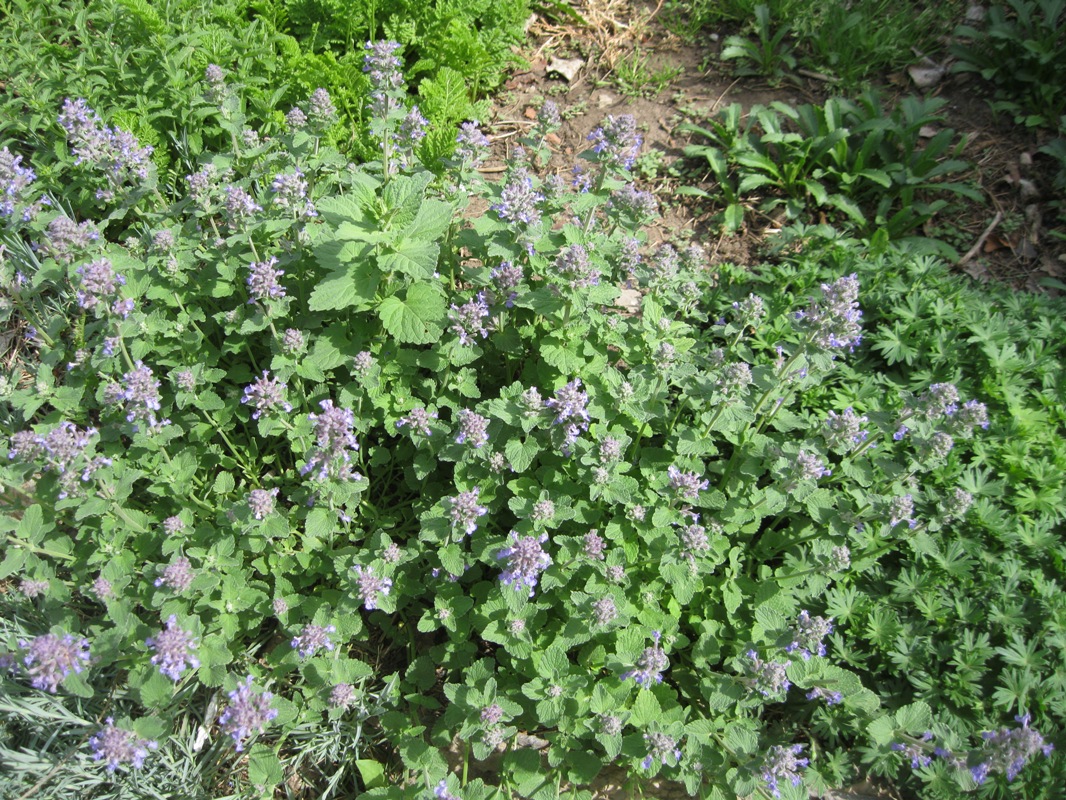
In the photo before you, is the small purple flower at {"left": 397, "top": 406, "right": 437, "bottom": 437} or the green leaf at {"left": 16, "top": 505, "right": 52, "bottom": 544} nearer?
the green leaf at {"left": 16, "top": 505, "right": 52, "bottom": 544}

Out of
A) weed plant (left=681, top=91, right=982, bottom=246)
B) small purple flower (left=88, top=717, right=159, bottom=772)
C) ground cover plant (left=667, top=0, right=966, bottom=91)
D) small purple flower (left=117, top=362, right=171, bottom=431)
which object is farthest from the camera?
ground cover plant (left=667, top=0, right=966, bottom=91)

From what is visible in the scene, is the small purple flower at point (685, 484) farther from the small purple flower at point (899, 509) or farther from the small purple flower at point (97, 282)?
the small purple flower at point (97, 282)

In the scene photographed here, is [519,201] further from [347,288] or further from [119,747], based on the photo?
[119,747]

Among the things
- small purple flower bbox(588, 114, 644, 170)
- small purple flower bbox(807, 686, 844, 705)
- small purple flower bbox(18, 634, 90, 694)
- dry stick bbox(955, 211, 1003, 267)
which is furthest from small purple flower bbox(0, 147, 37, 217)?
dry stick bbox(955, 211, 1003, 267)

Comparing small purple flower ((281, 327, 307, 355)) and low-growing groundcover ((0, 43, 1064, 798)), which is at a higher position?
small purple flower ((281, 327, 307, 355))

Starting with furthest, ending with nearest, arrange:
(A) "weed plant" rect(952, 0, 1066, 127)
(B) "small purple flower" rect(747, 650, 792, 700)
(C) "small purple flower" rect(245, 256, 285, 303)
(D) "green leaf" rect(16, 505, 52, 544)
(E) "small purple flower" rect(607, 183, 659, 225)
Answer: (A) "weed plant" rect(952, 0, 1066, 127), (E) "small purple flower" rect(607, 183, 659, 225), (C) "small purple flower" rect(245, 256, 285, 303), (D) "green leaf" rect(16, 505, 52, 544), (B) "small purple flower" rect(747, 650, 792, 700)

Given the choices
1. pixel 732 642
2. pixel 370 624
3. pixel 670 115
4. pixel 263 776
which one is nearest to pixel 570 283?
pixel 732 642

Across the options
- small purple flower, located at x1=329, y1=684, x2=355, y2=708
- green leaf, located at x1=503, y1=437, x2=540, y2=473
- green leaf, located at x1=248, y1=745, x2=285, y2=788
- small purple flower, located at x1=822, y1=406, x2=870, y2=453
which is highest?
small purple flower, located at x1=822, y1=406, x2=870, y2=453

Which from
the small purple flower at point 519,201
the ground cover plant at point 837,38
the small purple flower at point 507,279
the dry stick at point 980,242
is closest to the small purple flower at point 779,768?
the small purple flower at point 507,279

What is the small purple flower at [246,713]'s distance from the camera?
311 centimetres

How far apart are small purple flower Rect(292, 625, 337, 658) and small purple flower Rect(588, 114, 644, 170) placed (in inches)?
112

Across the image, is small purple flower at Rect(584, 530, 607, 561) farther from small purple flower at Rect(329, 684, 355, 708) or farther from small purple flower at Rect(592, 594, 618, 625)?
small purple flower at Rect(329, 684, 355, 708)

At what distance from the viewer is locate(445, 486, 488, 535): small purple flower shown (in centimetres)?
353

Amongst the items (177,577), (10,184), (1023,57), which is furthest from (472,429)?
(1023,57)
